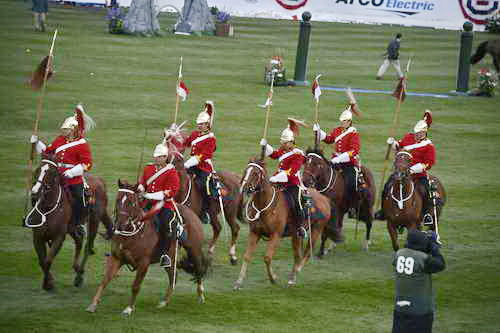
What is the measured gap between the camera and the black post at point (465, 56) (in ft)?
127

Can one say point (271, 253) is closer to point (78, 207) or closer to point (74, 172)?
point (78, 207)

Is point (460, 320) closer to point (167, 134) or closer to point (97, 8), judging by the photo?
point (167, 134)

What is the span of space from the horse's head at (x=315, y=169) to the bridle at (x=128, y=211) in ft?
16.9

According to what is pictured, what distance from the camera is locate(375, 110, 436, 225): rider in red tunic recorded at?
63.9 feet

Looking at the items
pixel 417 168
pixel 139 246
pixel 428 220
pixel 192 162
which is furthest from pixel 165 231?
pixel 428 220

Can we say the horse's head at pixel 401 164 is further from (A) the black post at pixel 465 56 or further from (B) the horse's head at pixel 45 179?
(A) the black post at pixel 465 56

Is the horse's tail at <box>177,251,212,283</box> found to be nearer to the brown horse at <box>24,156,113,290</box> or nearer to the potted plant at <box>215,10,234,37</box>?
the brown horse at <box>24,156,113,290</box>

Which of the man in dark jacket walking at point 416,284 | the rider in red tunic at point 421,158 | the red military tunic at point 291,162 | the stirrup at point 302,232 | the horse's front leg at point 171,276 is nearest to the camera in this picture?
the man in dark jacket walking at point 416,284

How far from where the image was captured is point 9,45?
41.2 metres

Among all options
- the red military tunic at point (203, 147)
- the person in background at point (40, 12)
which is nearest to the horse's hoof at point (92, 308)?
the red military tunic at point (203, 147)

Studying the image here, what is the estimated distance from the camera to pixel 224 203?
19.2 meters

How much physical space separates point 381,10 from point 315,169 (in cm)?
3911

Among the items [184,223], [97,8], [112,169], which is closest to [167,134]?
[184,223]

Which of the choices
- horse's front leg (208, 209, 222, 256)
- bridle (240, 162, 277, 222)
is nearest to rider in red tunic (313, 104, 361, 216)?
horse's front leg (208, 209, 222, 256)
